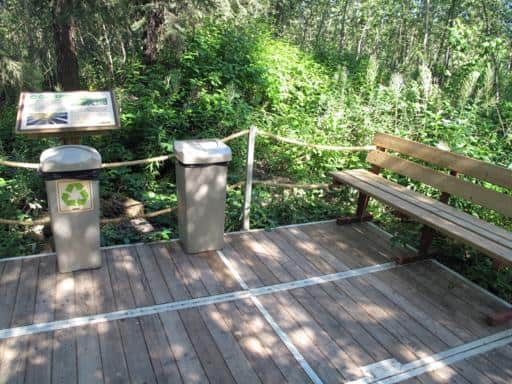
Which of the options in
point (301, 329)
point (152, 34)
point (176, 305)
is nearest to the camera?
point (301, 329)

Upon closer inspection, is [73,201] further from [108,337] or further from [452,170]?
[452,170]

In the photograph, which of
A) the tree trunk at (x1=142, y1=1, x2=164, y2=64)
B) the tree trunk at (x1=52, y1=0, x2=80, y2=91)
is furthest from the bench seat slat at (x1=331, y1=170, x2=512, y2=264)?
the tree trunk at (x1=52, y1=0, x2=80, y2=91)

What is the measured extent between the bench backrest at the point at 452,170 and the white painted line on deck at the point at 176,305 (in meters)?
1.03

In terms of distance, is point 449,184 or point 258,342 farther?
point 449,184

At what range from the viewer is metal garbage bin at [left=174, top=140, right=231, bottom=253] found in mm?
3691

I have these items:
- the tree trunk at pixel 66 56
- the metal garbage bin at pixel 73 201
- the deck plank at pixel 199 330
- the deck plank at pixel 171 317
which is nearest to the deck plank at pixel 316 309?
the deck plank at pixel 199 330

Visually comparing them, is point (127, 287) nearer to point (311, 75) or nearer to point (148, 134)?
point (148, 134)

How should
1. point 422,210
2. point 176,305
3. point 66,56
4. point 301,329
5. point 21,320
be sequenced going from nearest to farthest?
1. point 21,320
2. point 301,329
3. point 176,305
4. point 422,210
5. point 66,56

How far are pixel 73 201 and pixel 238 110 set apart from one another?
3.51 meters

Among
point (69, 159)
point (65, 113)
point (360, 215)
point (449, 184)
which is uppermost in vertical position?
point (65, 113)

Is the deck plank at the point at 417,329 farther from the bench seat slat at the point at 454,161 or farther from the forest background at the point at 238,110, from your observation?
the bench seat slat at the point at 454,161

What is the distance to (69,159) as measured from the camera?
3.26 metres

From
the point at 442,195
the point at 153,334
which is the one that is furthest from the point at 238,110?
the point at 153,334

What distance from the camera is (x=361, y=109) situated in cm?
673
